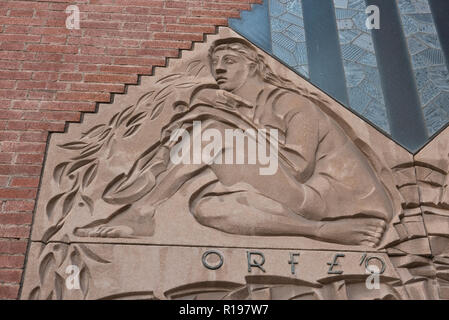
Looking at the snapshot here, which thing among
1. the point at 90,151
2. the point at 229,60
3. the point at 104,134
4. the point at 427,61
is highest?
the point at 427,61

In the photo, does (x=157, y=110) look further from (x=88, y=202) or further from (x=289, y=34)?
(x=289, y=34)

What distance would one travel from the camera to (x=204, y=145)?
418 centimetres

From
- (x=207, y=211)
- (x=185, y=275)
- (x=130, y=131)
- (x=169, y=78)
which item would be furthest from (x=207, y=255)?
(x=169, y=78)

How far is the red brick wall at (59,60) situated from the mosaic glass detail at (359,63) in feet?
3.16

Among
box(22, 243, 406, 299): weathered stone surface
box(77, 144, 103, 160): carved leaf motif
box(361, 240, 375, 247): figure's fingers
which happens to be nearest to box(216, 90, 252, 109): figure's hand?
box(77, 144, 103, 160): carved leaf motif

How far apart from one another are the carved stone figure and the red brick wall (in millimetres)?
513

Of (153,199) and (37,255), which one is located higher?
(153,199)

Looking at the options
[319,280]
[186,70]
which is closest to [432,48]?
[186,70]

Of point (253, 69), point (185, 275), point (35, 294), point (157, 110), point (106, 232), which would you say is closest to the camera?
point (35, 294)

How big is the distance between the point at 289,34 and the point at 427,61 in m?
1.24

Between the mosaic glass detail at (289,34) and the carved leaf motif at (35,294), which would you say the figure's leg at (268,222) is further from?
the mosaic glass detail at (289,34)

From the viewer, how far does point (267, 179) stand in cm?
408
